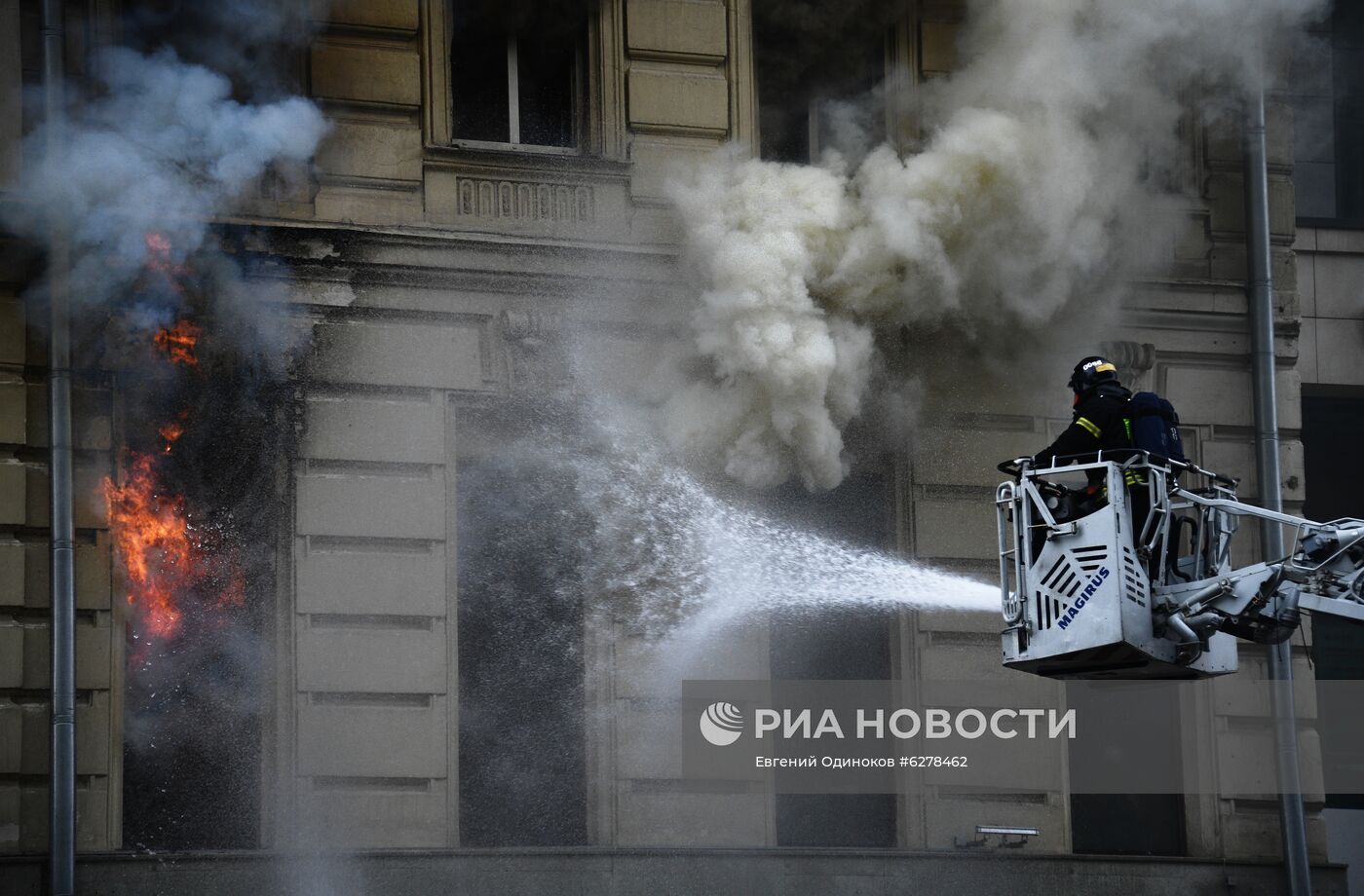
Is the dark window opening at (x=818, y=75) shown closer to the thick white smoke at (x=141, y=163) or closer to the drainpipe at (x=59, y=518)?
the thick white smoke at (x=141, y=163)

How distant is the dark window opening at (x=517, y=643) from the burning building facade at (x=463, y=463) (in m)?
0.02

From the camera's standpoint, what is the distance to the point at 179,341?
44.2 feet

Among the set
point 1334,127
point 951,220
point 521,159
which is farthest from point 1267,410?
point 521,159

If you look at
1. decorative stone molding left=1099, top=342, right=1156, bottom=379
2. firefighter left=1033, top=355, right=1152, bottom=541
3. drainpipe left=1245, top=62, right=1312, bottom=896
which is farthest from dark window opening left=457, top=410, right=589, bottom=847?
drainpipe left=1245, top=62, right=1312, bottom=896

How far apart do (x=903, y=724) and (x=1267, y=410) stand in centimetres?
397

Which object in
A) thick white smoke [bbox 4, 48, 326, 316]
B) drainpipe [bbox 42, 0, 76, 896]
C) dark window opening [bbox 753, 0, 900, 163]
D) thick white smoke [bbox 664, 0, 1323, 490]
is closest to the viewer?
drainpipe [bbox 42, 0, 76, 896]

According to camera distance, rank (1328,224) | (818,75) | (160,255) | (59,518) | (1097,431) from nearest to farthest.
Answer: (1097,431) → (59,518) → (160,255) → (818,75) → (1328,224)

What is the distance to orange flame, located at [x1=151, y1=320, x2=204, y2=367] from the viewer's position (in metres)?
13.4

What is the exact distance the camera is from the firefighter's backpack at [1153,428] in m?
11.0

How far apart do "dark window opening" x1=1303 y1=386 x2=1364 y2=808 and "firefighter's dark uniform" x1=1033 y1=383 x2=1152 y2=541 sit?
21.7 feet

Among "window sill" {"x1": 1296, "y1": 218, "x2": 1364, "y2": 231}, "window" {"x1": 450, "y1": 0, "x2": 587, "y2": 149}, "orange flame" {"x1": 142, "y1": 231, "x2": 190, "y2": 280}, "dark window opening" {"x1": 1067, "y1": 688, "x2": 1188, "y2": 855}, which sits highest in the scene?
"window" {"x1": 450, "y1": 0, "x2": 587, "y2": 149}

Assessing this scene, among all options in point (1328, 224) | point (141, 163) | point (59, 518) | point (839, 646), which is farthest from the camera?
point (1328, 224)

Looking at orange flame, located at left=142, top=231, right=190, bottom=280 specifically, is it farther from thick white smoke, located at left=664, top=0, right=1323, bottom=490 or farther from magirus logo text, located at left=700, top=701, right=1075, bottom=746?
magirus logo text, located at left=700, top=701, right=1075, bottom=746

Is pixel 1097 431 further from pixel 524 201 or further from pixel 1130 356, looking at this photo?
pixel 524 201
